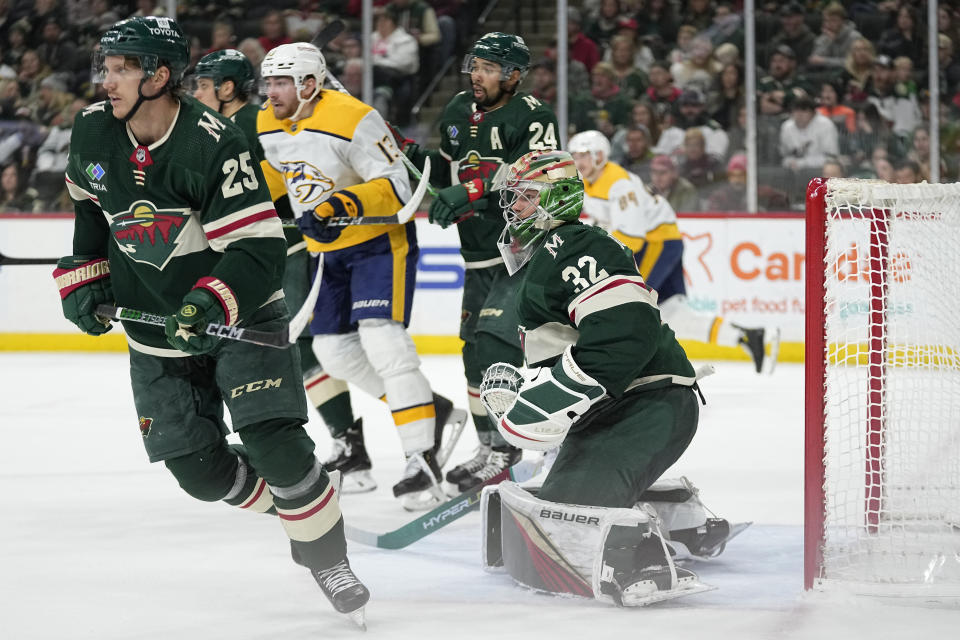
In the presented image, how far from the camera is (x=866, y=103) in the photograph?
8.05 metres

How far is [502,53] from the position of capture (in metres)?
4.12

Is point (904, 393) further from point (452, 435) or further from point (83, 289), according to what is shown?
point (83, 289)

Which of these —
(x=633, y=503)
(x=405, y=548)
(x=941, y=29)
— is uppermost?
(x=941, y=29)

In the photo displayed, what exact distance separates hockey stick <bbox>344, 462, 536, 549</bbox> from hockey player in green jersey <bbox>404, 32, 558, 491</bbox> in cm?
77

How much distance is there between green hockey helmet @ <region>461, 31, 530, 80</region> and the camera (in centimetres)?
412

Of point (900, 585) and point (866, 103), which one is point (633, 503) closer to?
point (900, 585)

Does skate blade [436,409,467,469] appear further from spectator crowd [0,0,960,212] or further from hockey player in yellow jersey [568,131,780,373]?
spectator crowd [0,0,960,212]

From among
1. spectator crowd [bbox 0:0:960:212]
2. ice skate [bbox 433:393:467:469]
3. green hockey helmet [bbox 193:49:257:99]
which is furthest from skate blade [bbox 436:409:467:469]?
spectator crowd [bbox 0:0:960:212]

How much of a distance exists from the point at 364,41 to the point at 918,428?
5563 mm

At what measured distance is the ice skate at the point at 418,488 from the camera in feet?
13.0

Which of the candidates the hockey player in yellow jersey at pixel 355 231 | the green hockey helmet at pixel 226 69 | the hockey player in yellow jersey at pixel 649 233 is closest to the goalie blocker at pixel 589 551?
the hockey player in yellow jersey at pixel 355 231

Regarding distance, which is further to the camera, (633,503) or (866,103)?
(866,103)

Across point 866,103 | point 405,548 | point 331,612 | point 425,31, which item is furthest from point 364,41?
point 331,612

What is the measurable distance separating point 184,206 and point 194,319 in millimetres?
285
